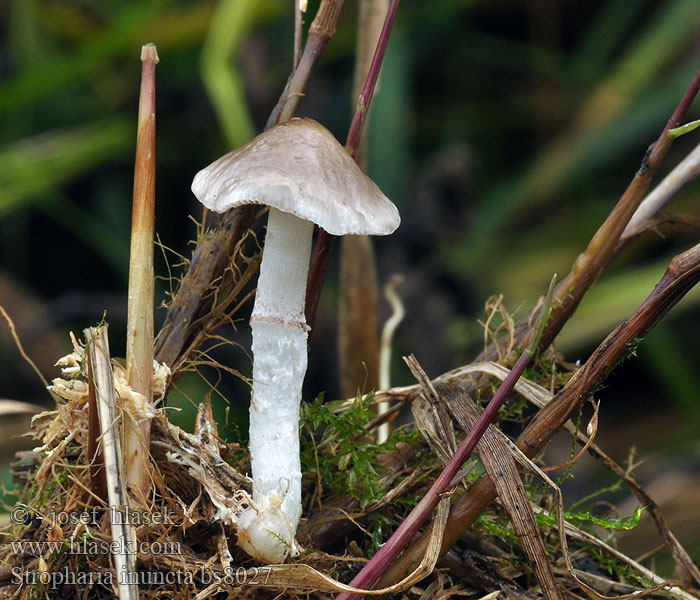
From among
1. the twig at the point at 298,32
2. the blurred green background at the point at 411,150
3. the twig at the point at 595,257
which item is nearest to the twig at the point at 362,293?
the twig at the point at 298,32

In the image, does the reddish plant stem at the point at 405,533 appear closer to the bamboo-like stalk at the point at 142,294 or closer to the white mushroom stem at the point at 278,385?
the white mushroom stem at the point at 278,385

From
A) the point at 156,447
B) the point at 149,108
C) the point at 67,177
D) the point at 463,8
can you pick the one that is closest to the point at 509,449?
the point at 156,447

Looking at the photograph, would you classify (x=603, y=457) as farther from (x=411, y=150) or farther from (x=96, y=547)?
(x=411, y=150)

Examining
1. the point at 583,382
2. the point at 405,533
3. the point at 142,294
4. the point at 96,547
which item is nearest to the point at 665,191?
the point at 583,382

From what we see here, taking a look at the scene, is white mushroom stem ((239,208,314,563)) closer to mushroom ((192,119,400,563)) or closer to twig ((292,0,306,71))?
mushroom ((192,119,400,563))

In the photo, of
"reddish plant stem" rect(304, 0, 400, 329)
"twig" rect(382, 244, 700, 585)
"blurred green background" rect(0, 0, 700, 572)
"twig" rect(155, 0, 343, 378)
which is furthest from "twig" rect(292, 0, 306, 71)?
"blurred green background" rect(0, 0, 700, 572)

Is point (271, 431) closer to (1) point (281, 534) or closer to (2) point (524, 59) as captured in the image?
(1) point (281, 534)

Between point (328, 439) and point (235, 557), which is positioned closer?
point (235, 557)
